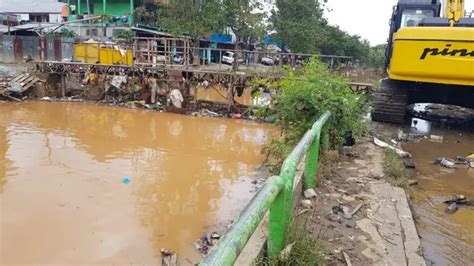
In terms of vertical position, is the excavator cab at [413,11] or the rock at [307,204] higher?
the excavator cab at [413,11]

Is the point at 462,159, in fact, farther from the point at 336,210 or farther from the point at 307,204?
the point at 307,204

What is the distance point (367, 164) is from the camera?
5.76 meters

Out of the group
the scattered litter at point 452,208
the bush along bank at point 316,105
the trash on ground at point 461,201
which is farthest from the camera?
the bush along bank at point 316,105

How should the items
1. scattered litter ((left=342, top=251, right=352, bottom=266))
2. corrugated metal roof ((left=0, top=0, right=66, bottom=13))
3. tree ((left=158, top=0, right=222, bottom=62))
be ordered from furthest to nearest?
corrugated metal roof ((left=0, top=0, right=66, bottom=13)), tree ((left=158, top=0, right=222, bottom=62)), scattered litter ((left=342, top=251, right=352, bottom=266))

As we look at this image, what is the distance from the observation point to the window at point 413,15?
32.5 ft

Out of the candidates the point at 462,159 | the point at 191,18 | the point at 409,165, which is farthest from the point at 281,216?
the point at 191,18

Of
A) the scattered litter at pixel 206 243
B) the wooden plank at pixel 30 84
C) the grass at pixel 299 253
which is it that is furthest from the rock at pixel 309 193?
the wooden plank at pixel 30 84

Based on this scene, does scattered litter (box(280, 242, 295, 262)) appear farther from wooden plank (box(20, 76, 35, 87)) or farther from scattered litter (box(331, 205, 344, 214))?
wooden plank (box(20, 76, 35, 87))

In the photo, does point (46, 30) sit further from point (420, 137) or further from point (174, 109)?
point (420, 137)

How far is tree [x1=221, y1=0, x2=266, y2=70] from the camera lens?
3064 cm

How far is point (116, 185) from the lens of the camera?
7.97 meters

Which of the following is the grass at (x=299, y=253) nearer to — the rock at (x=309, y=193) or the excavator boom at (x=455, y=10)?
the rock at (x=309, y=193)

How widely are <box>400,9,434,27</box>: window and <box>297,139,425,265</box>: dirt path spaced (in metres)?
5.92

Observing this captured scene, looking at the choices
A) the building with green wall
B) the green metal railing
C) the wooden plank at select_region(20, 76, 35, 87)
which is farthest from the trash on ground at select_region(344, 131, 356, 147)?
the building with green wall
